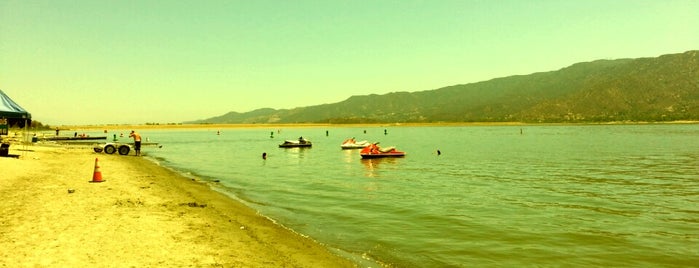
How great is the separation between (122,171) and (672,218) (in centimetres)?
2638

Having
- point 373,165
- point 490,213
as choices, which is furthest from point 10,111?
point 490,213

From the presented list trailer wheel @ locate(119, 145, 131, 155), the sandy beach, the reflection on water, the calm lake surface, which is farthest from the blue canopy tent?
the reflection on water

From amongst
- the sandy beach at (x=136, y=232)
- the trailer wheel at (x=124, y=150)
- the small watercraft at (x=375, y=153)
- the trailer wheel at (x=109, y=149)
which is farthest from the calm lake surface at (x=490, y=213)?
the trailer wheel at (x=109, y=149)

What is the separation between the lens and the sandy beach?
8508 millimetres

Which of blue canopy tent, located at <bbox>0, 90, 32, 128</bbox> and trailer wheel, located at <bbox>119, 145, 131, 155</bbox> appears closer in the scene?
blue canopy tent, located at <bbox>0, 90, 32, 128</bbox>

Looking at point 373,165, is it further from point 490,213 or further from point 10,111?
point 10,111

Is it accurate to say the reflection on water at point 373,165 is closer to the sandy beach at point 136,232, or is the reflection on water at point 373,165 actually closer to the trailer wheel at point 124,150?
the sandy beach at point 136,232

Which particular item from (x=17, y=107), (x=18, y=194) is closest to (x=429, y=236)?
(x=18, y=194)

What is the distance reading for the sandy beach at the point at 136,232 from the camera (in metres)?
8.51

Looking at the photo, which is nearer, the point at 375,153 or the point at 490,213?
the point at 490,213

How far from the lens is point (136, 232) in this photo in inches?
414

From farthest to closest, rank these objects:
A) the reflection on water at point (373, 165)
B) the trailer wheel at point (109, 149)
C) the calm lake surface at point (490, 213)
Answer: the trailer wheel at point (109, 149) < the reflection on water at point (373, 165) < the calm lake surface at point (490, 213)

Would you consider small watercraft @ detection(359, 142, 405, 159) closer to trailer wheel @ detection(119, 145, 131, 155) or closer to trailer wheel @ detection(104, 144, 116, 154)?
trailer wheel @ detection(119, 145, 131, 155)

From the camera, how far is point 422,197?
19.6 metres
